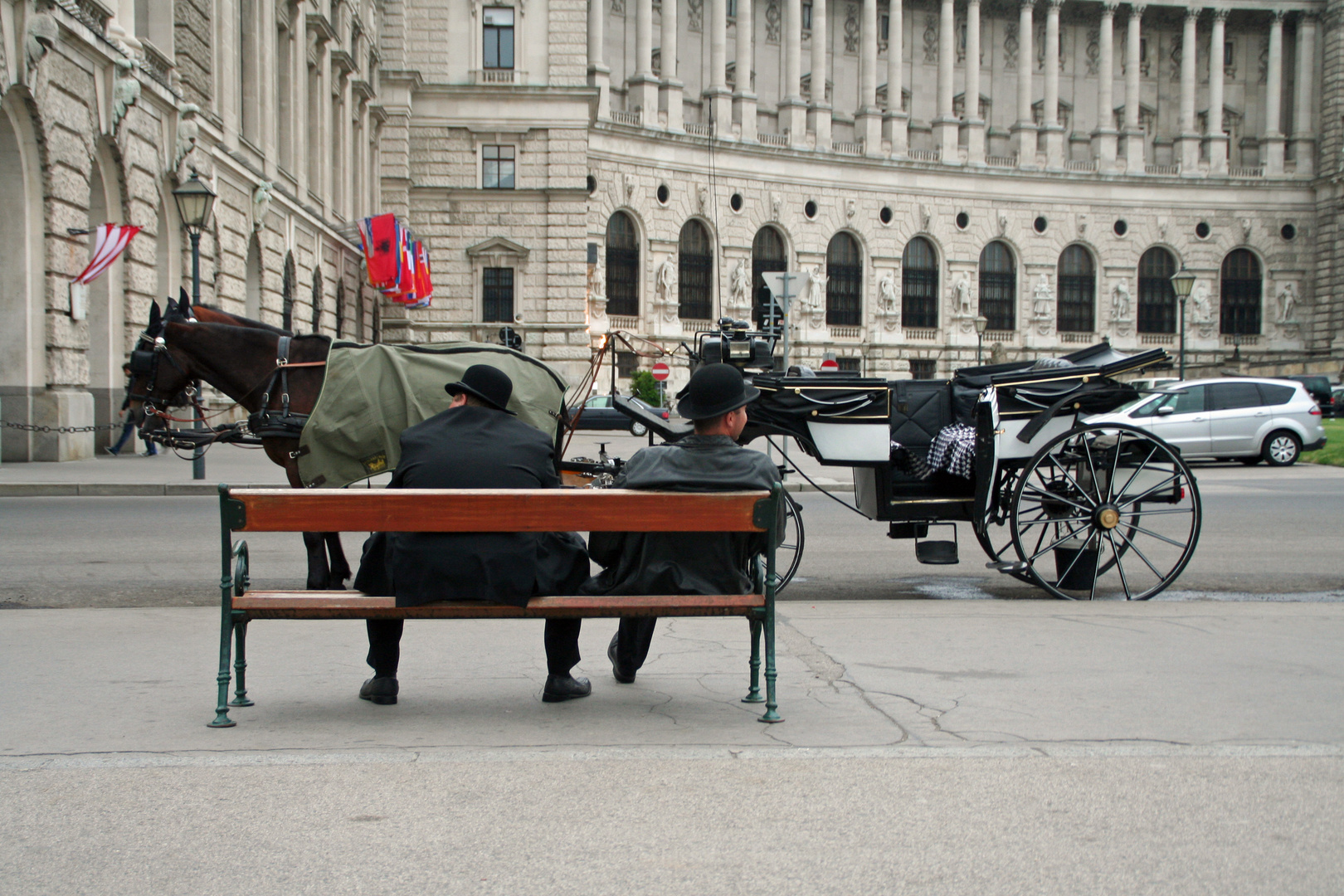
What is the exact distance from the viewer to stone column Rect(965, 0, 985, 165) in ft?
227

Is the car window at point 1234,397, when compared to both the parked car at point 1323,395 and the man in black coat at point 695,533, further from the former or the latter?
the parked car at point 1323,395

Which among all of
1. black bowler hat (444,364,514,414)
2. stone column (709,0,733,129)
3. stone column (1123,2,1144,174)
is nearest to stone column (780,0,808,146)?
stone column (709,0,733,129)

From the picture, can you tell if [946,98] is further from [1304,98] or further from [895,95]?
[1304,98]

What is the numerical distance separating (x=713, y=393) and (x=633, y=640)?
1.25m

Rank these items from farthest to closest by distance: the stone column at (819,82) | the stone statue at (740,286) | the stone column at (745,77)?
the stone column at (819,82), the stone column at (745,77), the stone statue at (740,286)

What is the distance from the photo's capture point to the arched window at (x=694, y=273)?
62.1 m

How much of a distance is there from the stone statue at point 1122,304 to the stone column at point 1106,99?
271 inches

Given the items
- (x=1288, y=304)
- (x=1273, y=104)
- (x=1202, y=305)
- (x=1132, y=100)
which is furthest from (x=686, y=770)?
(x=1273, y=104)

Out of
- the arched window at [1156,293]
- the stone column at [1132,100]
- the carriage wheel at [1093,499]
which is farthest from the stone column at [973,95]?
the carriage wheel at [1093,499]

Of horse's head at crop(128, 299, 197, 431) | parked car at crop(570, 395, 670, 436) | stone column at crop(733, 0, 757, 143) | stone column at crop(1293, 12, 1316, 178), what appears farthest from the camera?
stone column at crop(1293, 12, 1316, 178)

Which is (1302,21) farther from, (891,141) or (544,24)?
(544,24)

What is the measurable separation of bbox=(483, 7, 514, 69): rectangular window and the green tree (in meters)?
13.8

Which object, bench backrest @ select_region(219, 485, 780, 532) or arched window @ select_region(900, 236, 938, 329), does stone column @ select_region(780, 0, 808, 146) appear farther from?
bench backrest @ select_region(219, 485, 780, 532)

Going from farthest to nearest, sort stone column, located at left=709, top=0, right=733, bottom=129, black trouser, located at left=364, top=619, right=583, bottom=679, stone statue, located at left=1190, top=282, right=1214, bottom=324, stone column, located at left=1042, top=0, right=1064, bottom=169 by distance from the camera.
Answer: stone column, located at left=1042, top=0, right=1064, bottom=169 < stone statue, located at left=1190, top=282, right=1214, bottom=324 < stone column, located at left=709, top=0, right=733, bottom=129 < black trouser, located at left=364, top=619, right=583, bottom=679
